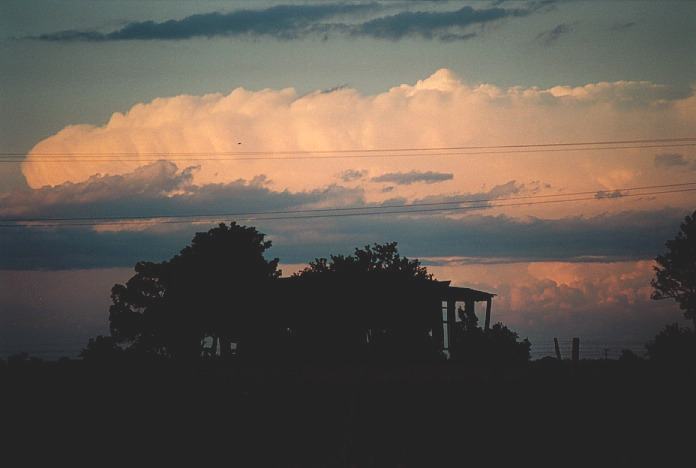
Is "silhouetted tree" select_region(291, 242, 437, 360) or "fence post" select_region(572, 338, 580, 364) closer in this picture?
"fence post" select_region(572, 338, 580, 364)

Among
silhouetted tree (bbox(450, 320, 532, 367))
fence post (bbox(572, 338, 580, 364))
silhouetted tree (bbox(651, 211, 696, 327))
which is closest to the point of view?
fence post (bbox(572, 338, 580, 364))

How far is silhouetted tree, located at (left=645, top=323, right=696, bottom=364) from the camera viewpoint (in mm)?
51244

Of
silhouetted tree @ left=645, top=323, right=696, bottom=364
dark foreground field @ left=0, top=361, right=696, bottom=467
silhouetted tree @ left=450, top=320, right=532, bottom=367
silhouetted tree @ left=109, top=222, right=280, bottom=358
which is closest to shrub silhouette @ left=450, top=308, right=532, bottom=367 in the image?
silhouetted tree @ left=450, top=320, right=532, bottom=367

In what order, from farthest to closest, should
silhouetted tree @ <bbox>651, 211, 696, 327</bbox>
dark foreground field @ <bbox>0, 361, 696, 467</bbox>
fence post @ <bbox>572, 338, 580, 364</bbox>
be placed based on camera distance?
silhouetted tree @ <bbox>651, 211, 696, 327</bbox> < fence post @ <bbox>572, 338, 580, 364</bbox> < dark foreground field @ <bbox>0, 361, 696, 467</bbox>

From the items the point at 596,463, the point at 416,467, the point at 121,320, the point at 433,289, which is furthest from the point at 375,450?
the point at 121,320

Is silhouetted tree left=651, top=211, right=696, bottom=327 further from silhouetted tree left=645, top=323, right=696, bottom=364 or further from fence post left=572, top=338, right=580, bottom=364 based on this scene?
fence post left=572, top=338, right=580, bottom=364

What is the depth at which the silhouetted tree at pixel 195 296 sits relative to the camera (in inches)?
2440

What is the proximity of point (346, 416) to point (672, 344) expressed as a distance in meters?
37.3

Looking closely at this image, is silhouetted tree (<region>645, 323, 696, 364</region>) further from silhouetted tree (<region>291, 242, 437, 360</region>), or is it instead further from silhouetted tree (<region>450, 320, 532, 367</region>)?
silhouetted tree (<region>291, 242, 437, 360</region>)

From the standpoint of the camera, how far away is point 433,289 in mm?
54469

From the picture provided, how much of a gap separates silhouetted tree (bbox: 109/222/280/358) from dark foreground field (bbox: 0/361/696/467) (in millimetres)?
30606

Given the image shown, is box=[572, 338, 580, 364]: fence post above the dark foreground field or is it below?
above

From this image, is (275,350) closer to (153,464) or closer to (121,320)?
(121,320)

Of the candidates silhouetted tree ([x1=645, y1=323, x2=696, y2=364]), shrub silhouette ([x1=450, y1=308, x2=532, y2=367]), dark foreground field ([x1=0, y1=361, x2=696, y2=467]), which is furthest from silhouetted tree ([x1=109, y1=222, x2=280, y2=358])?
dark foreground field ([x1=0, y1=361, x2=696, y2=467])
